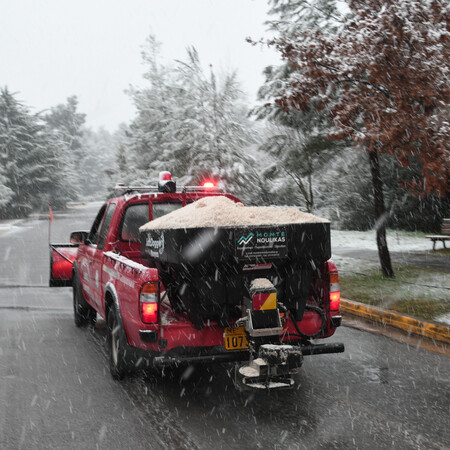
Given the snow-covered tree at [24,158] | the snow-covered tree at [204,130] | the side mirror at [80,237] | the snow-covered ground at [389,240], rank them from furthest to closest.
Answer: the snow-covered tree at [24,158] < the snow-covered tree at [204,130] < the snow-covered ground at [389,240] < the side mirror at [80,237]

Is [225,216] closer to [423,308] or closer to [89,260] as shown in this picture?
[89,260]

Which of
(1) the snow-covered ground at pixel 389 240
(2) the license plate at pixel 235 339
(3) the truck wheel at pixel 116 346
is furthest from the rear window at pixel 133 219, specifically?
(1) the snow-covered ground at pixel 389 240

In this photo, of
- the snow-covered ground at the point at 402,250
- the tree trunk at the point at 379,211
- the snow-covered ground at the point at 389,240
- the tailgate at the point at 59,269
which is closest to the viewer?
the tailgate at the point at 59,269

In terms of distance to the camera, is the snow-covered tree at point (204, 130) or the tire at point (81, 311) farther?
the snow-covered tree at point (204, 130)

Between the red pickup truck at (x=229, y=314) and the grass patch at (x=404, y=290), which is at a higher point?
the red pickup truck at (x=229, y=314)

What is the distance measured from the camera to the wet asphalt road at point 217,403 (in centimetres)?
429

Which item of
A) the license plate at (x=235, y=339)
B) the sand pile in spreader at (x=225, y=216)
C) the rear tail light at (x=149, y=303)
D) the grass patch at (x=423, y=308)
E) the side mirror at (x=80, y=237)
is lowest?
the grass patch at (x=423, y=308)

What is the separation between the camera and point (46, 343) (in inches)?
289

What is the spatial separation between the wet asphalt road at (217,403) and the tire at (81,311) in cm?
76

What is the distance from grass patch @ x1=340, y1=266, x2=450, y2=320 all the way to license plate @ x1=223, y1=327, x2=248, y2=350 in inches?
162

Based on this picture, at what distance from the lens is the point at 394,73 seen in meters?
8.71

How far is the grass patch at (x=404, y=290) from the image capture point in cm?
881

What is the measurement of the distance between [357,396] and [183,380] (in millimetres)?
1745

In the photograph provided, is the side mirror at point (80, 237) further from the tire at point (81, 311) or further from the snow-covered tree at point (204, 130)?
the snow-covered tree at point (204, 130)
